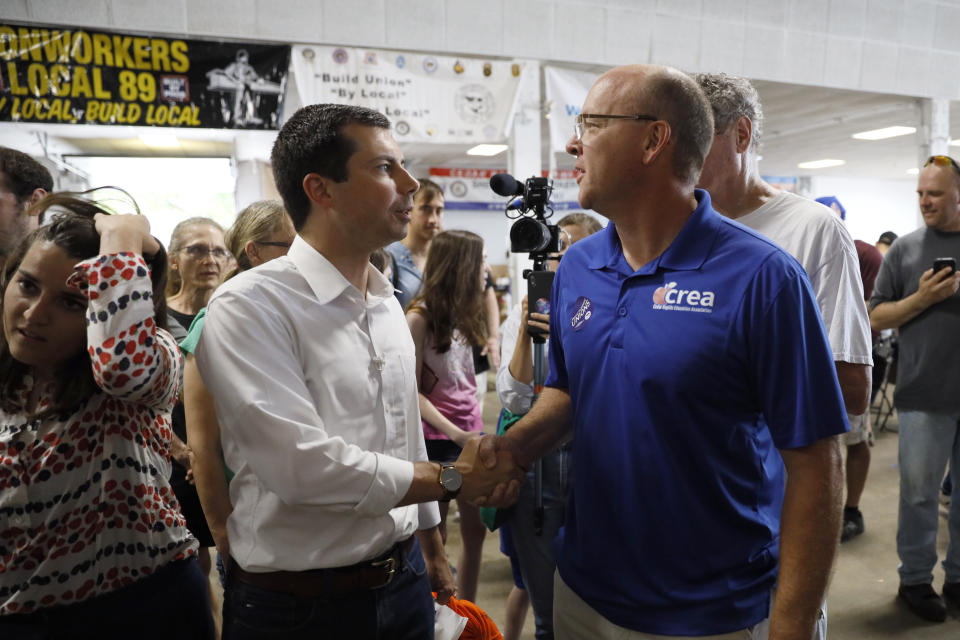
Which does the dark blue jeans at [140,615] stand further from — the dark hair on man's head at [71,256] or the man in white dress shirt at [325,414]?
the dark hair on man's head at [71,256]

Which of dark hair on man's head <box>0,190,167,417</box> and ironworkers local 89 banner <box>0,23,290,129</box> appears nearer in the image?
dark hair on man's head <box>0,190,167,417</box>

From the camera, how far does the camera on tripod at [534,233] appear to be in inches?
75.0

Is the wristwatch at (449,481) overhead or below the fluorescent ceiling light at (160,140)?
below

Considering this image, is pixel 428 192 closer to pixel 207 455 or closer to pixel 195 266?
pixel 195 266

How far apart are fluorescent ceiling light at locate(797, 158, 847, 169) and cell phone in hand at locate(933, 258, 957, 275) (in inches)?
469

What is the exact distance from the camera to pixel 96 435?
1.32 m

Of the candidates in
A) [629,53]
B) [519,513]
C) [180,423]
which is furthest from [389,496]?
[629,53]

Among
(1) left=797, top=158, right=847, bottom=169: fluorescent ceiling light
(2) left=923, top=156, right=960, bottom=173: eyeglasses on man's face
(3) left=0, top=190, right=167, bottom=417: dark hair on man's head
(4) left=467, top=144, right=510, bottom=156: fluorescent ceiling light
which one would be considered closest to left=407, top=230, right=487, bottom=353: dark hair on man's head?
(3) left=0, top=190, right=167, bottom=417: dark hair on man's head

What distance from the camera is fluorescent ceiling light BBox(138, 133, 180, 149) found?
357 inches

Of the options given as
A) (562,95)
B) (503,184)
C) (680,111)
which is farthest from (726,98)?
(562,95)

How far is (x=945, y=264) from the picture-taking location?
274 centimetres

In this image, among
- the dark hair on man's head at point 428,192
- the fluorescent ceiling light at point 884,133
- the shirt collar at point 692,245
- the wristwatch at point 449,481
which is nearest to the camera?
the shirt collar at point 692,245

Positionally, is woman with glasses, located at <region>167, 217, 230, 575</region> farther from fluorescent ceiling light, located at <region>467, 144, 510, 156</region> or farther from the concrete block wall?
fluorescent ceiling light, located at <region>467, 144, 510, 156</region>

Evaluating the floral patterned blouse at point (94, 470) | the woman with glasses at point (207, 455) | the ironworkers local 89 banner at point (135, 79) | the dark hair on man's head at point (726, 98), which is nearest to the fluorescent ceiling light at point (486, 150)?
the ironworkers local 89 banner at point (135, 79)
